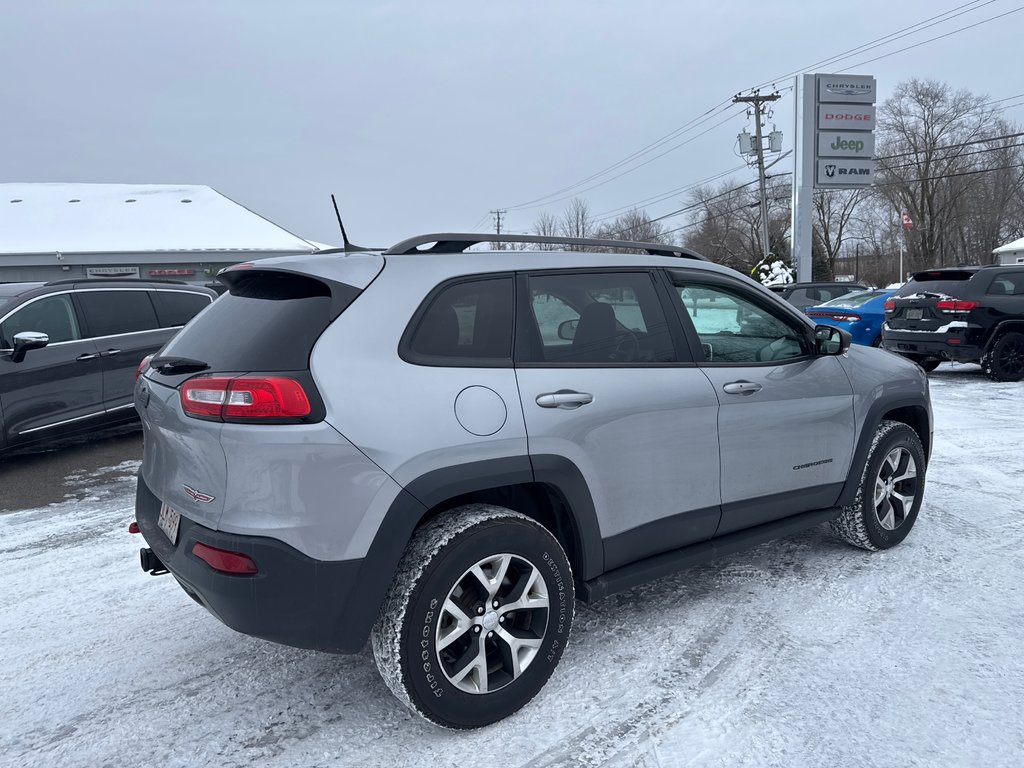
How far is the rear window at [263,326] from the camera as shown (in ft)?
8.21

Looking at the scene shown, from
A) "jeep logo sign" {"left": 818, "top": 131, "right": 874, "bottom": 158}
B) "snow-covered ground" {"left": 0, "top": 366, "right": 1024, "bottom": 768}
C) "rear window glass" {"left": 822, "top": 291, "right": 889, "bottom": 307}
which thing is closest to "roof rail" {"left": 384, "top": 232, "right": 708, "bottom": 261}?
"snow-covered ground" {"left": 0, "top": 366, "right": 1024, "bottom": 768}

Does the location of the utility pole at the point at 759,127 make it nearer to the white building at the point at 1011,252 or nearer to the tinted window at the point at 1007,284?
the white building at the point at 1011,252

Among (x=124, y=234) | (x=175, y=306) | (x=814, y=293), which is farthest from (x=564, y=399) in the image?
(x=124, y=234)

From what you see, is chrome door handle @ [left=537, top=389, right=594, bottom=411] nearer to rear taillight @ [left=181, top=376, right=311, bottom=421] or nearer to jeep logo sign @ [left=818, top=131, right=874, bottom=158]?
rear taillight @ [left=181, top=376, right=311, bottom=421]

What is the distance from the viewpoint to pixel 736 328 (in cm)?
380

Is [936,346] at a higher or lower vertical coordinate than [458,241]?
lower

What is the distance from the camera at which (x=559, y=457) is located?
2807 mm

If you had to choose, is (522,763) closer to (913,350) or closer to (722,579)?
(722,579)

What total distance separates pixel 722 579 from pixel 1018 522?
2.24 meters

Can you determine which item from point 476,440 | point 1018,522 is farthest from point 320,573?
point 1018,522

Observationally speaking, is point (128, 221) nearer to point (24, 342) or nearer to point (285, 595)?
point (24, 342)

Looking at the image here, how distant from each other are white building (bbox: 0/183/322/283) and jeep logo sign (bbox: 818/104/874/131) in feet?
65.7

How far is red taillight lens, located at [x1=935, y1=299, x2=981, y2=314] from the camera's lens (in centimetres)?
1038

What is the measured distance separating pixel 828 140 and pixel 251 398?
96.4 ft
